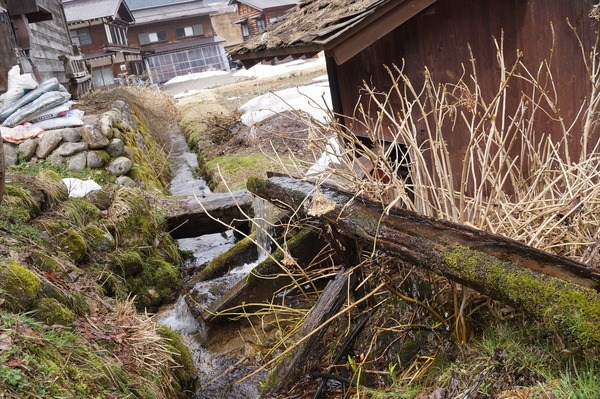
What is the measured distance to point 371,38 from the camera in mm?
4863

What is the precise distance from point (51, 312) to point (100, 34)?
36.5 m

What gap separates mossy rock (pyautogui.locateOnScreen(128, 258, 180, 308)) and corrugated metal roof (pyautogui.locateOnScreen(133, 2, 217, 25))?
145 feet

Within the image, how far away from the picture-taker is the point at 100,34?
36.2 metres

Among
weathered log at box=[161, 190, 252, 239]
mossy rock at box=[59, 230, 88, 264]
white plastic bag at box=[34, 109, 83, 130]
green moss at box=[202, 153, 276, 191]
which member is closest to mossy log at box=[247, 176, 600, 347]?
mossy rock at box=[59, 230, 88, 264]

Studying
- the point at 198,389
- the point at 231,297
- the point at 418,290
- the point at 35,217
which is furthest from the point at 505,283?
the point at 35,217

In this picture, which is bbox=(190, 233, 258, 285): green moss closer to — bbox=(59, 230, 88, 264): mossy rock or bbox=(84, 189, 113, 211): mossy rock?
bbox=(59, 230, 88, 264): mossy rock

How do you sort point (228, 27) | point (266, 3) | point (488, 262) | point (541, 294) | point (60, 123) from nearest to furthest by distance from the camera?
point (541, 294), point (488, 262), point (60, 123), point (266, 3), point (228, 27)

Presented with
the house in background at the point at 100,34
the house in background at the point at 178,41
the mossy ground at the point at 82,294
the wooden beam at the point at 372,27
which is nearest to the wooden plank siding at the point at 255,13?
the house in background at the point at 178,41

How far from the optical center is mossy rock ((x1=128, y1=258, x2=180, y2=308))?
6852 millimetres

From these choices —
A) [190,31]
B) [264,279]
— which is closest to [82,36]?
[190,31]

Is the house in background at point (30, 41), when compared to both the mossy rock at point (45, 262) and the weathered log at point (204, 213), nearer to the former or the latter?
the weathered log at point (204, 213)

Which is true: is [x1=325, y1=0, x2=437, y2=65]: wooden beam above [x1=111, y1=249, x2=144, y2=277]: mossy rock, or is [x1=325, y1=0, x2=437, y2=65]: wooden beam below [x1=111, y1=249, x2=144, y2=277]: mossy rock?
above

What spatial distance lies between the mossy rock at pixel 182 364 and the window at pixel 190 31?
1882 inches

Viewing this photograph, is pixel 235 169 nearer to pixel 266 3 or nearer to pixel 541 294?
pixel 541 294
